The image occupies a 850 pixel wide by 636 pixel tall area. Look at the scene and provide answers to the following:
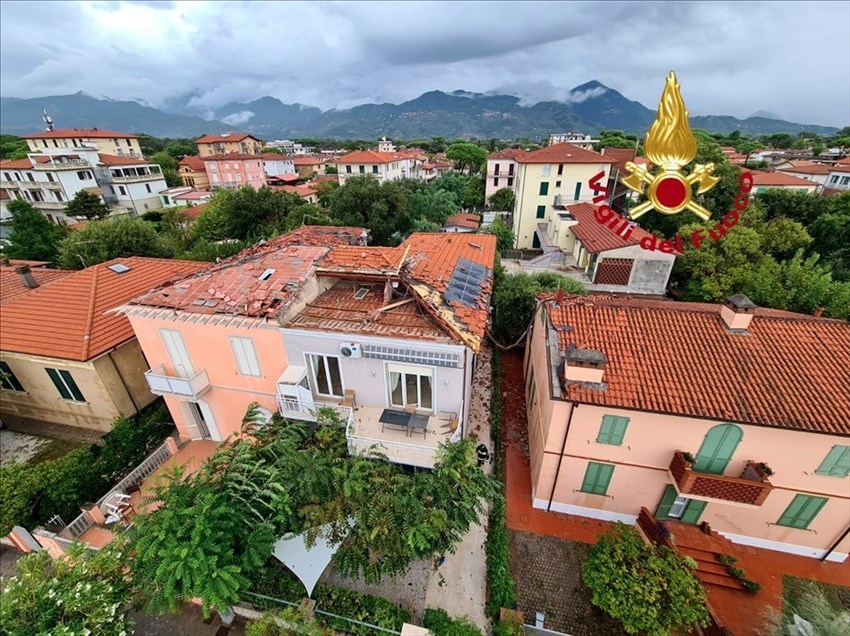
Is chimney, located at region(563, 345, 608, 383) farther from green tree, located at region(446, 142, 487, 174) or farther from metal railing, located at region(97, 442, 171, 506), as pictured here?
green tree, located at region(446, 142, 487, 174)

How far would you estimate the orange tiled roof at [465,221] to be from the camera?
4707 cm

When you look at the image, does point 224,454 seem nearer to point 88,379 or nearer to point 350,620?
point 350,620

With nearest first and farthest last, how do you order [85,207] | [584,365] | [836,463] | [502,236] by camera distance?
[836,463] → [584,365] → [502,236] → [85,207]

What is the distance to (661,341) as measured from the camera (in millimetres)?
12852

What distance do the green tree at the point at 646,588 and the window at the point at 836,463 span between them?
5.48 meters

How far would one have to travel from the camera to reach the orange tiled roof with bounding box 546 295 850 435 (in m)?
10.8

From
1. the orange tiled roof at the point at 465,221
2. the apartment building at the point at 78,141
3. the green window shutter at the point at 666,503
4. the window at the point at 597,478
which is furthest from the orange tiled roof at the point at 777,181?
the apartment building at the point at 78,141

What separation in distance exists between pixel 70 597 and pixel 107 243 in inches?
1150

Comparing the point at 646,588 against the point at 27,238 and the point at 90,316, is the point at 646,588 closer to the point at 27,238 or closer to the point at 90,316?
the point at 90,316

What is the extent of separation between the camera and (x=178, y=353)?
13.7 meters

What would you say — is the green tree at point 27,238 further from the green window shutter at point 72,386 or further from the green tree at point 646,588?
the green tree at point 646,588

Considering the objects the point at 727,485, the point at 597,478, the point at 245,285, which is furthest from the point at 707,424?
the point at 245,285

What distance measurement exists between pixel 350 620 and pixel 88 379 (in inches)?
592

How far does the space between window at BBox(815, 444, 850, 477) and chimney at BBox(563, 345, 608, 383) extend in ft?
22.7
